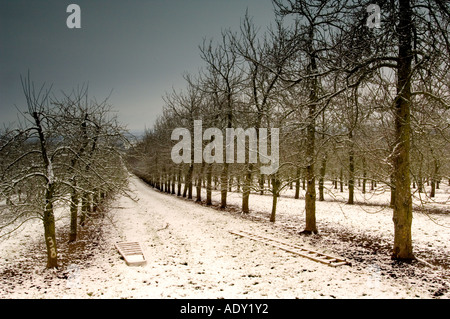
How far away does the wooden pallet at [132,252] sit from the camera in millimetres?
9940

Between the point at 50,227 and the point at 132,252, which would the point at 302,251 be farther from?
→ the point at 50,227

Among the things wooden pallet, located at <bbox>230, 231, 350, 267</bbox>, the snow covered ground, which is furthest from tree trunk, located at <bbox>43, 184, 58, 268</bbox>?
wooden pallet, located at <bbox>230, 231, 350, 267</bbox>

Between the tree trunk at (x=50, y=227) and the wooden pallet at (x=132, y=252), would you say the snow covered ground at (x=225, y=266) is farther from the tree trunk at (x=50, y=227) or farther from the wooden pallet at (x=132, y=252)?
the tree trunk at (x=50, y=227)

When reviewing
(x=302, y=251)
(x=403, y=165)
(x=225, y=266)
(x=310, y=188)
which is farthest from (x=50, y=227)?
(x=403, y=165)

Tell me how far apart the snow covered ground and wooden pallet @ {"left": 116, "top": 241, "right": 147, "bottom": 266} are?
23cm

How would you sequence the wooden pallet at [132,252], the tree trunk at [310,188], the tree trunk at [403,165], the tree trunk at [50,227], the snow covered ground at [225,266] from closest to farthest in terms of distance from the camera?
the snow covered ground at [225,266] < the tree trunk at [403,165] < the tree trunk at [50,227] < the wooden pallet at [132,252] < the tree trunk at [310,188]

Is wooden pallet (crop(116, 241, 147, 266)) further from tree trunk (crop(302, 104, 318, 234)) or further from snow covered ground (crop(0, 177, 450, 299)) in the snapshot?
tree trunk (crop(302, 104, 318, 234))

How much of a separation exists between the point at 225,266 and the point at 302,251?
9.99ft

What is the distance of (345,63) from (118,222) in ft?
51.1

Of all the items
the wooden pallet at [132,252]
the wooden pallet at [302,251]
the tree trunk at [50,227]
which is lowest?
the wooden pallet at [132,252]

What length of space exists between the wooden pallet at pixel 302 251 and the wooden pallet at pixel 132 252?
475 centimetres

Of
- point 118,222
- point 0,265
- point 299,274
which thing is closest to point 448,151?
point 299,274

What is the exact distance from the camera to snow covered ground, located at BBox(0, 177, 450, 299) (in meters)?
7.48

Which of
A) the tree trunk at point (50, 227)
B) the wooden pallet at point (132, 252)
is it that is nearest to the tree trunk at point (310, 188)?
the wooden pallet at point (132, 252)
